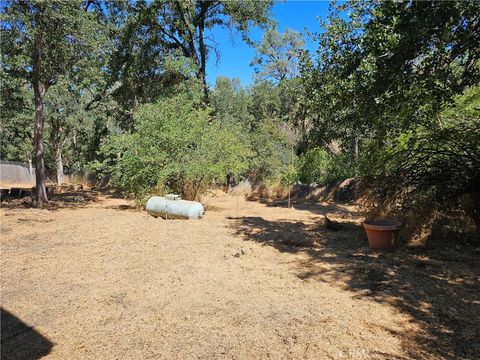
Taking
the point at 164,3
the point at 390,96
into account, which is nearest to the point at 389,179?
the point at 390,96

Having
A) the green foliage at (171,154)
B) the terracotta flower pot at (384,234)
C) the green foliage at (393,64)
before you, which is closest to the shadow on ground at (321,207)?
the green foliage at (171,154)

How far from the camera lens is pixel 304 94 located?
214 inches

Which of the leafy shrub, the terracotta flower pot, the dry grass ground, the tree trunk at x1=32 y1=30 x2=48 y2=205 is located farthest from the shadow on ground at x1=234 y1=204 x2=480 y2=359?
the tree trunk at x1=32 y1=30 x2=48 y2=205

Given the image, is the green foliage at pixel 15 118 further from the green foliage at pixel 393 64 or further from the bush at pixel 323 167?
the bush at pixel 323 167

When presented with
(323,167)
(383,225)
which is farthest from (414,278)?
(323,167)

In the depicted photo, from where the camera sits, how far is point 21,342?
3180 millimetres

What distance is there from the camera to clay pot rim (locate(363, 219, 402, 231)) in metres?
5.87

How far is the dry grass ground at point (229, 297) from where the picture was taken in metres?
3.05

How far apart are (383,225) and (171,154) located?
22.1 ft

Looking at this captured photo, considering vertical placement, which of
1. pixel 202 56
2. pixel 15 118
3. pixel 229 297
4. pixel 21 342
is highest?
pixel 202 56

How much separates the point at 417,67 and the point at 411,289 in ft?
8.52

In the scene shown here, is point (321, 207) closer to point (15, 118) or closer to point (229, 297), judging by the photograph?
point (229, 297)

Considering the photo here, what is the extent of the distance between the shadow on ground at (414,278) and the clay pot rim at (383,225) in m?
0.39

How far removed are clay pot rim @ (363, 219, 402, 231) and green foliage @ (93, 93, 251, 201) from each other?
5581 mm
